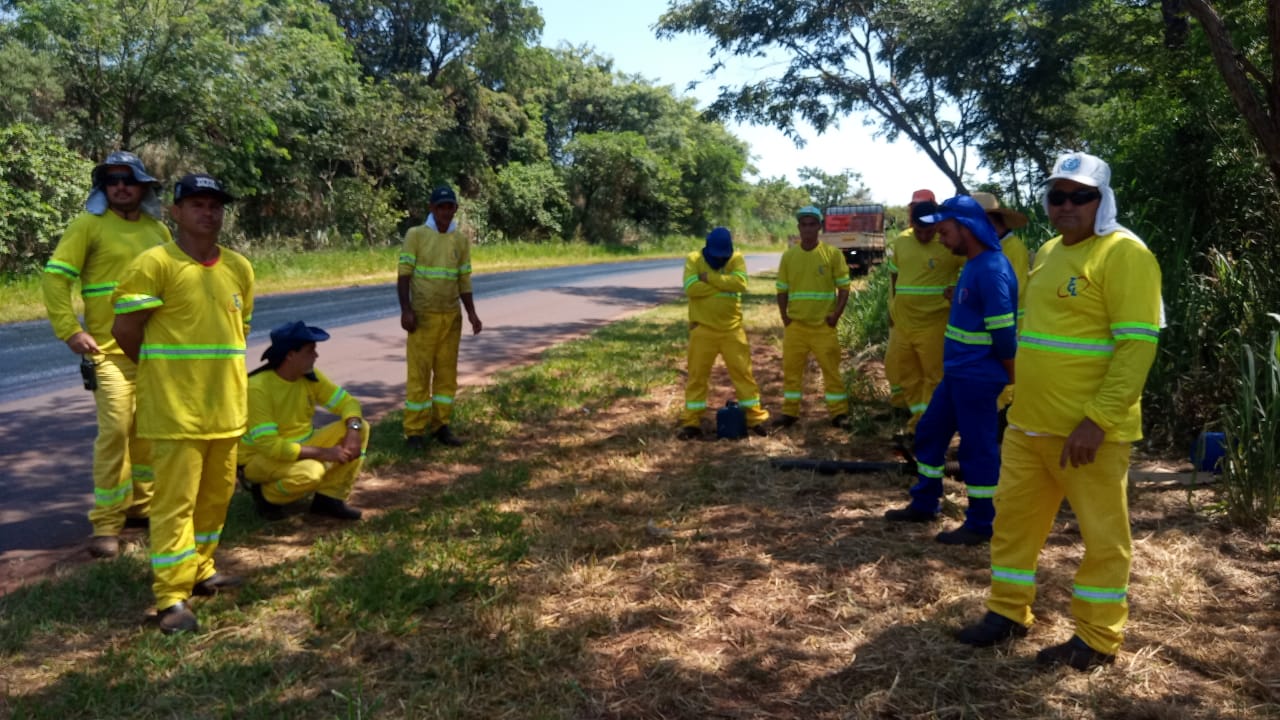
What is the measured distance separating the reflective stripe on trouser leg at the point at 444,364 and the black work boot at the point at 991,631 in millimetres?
4109

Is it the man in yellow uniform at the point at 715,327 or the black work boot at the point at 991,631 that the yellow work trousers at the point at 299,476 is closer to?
the man in yellow uniform at the point at 715,327

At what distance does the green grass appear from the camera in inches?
575

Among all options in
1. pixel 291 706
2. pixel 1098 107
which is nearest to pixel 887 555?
pixel 291 706

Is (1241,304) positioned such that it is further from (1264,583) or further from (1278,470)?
(1264,583)

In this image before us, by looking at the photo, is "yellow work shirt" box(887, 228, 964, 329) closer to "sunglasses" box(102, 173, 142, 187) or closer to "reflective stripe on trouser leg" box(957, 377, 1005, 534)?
"reflective stripe on trouser leg" box(957, 377, 1005, 534)

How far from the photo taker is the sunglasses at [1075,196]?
10.4ft

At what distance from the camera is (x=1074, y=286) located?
3.19m

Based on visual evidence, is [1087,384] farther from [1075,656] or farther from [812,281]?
[812,281]

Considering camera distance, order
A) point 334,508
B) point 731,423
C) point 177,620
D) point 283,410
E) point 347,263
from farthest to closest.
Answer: point 347,263 → point 731,423 → point 334,508 → point 283,410 → point 177,620

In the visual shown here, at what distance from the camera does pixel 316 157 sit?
29219mm

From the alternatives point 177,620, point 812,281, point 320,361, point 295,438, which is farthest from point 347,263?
point 177,620

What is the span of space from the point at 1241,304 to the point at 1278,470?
164 centimetres

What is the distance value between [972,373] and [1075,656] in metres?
1.66

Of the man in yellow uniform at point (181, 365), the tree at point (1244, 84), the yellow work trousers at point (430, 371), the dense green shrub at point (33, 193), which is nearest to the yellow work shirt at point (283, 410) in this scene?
the man in yellow uniform at point (181, 365)
